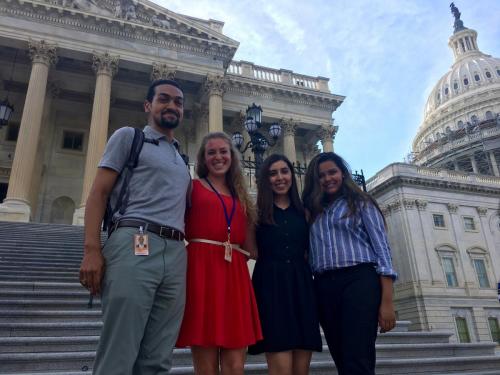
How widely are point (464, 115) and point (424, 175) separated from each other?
5085 centimetres

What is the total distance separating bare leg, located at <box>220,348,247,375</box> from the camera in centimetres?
305

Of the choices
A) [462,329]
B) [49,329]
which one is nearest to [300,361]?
[49,329]

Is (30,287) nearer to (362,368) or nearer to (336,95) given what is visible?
(362,368)

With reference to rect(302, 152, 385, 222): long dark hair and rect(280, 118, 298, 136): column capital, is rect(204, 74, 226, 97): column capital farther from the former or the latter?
rect(302, 152, 385, 222): long dark hair

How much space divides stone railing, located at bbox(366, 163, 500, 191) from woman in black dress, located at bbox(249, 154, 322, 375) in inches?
1397

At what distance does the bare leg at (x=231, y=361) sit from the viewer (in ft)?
10.0

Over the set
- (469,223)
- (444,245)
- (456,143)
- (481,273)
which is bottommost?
(481,273)

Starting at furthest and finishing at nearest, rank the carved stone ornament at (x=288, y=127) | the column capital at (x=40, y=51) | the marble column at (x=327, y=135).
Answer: the marble column at (x=327, y=135)
the carved stone ornament at (x=288, y=127)
the column capital at (x=40, y=51)

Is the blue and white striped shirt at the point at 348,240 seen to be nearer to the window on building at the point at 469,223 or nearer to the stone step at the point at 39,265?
the stone step at the point at 39,265

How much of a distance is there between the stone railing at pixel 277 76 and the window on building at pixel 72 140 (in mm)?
10223

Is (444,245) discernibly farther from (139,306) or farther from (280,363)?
(139,306)

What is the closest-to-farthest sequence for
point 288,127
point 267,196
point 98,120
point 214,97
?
1. point 267,196
2. point 98,120
3. point 214,97
4. point 288,127

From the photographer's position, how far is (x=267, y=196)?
12.9ft

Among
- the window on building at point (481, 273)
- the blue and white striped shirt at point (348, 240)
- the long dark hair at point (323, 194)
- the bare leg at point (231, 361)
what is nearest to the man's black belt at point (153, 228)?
the bare leg at point (231, 361)
